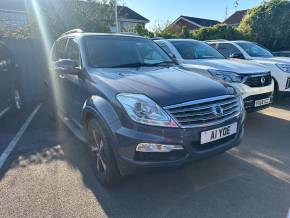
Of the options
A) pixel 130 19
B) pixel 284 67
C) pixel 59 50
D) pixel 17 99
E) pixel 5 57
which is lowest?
pixel 17 99

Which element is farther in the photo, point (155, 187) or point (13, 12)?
point (13, 12)

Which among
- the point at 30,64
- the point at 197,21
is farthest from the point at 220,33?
the point at 197,21

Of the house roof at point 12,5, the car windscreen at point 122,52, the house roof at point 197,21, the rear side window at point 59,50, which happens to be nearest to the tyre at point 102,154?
the car windscreen at point 122,52

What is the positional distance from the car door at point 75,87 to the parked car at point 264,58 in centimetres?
498

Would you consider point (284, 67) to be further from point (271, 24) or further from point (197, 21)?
point (197, 21)

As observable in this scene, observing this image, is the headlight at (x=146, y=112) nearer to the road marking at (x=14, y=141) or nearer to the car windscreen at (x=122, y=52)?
the car windscreen at (x=122, y=52)

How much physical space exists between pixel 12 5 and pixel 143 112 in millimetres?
23889

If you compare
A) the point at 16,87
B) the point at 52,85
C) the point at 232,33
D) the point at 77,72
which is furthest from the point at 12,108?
the point at 232,33

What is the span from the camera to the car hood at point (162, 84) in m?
3.18

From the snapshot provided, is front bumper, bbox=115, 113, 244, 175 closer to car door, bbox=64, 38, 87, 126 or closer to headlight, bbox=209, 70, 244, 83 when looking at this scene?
car door, bbox=64, 38, 87, 126

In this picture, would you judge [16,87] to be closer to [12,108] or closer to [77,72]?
[12,108]

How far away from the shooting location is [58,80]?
5.43 metres

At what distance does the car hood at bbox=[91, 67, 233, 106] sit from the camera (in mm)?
3182

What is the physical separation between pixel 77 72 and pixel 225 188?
2452 mm
